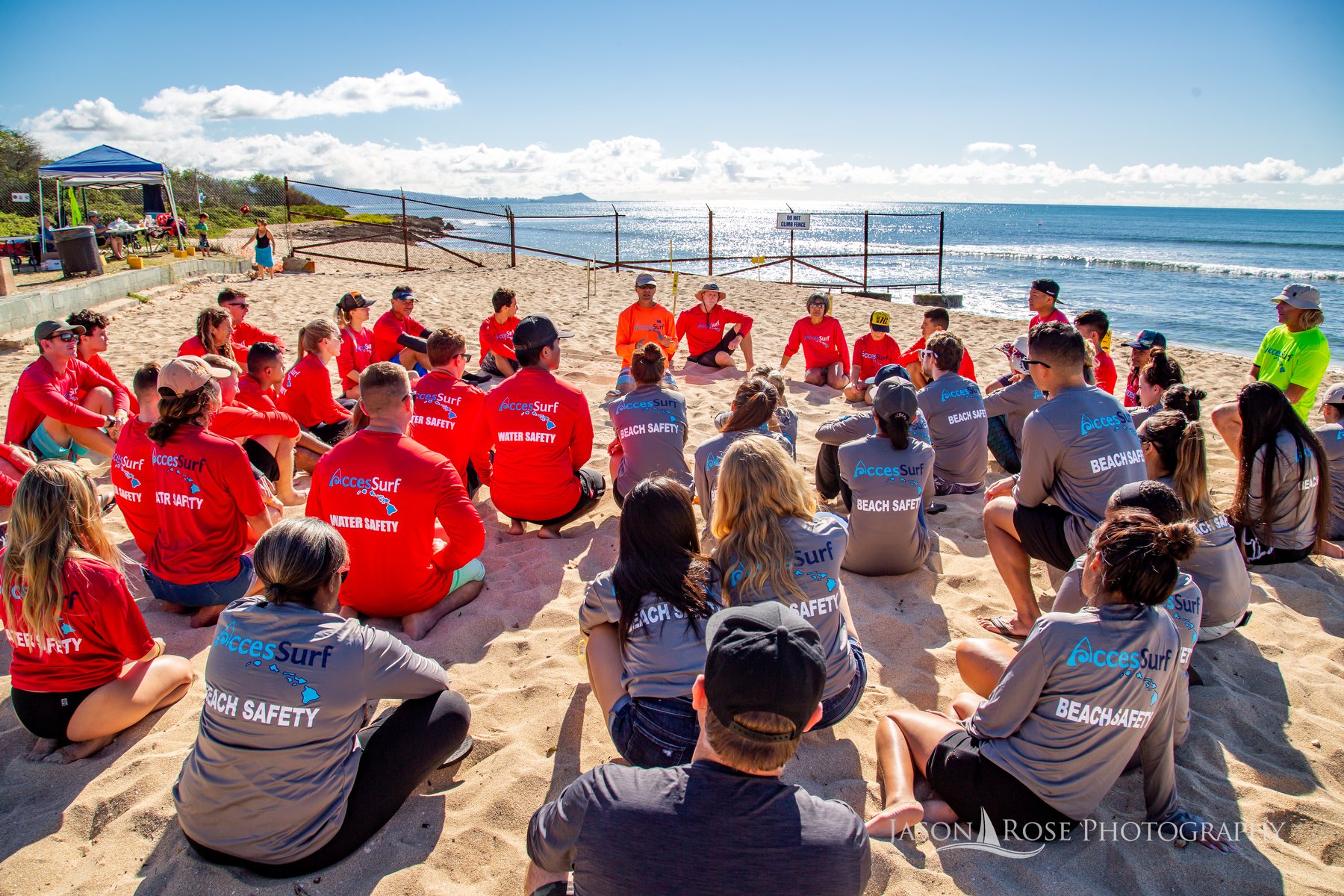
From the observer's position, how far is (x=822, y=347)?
8.60 metres

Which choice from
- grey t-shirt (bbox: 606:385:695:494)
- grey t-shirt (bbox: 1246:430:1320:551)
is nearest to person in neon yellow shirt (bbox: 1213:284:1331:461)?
grey t-shirt (bbox: 1246:430:1320:551)

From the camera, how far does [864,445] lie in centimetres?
411

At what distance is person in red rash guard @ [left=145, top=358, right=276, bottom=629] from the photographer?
3512 millimetres

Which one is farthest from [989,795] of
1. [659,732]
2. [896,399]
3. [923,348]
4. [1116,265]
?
[1116,265]

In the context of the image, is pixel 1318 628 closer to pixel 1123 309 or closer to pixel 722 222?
pixel 1123 309

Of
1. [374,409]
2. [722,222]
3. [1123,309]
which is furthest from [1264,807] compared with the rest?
[722,222]

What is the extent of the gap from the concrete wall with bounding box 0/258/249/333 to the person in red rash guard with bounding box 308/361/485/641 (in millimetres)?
9239

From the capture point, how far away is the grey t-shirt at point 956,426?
211 inches

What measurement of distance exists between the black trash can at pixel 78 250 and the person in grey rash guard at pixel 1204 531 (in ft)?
51.5

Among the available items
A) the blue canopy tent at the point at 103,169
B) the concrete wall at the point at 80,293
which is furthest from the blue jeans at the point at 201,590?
the blue canopy tent at the point at 103,169

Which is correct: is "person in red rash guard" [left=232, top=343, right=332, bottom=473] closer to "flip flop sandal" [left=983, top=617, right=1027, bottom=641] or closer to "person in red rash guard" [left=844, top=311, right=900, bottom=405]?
"flip flop sandal" [left=983, top=617, right=1027, bottom=641]

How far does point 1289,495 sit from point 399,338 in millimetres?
7070

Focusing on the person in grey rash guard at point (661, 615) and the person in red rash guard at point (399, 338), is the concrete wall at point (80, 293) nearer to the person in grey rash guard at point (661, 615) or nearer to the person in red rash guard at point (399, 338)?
the person in red rash guard at point (399, 338)

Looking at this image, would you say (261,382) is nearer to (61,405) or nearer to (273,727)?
(61,405)
